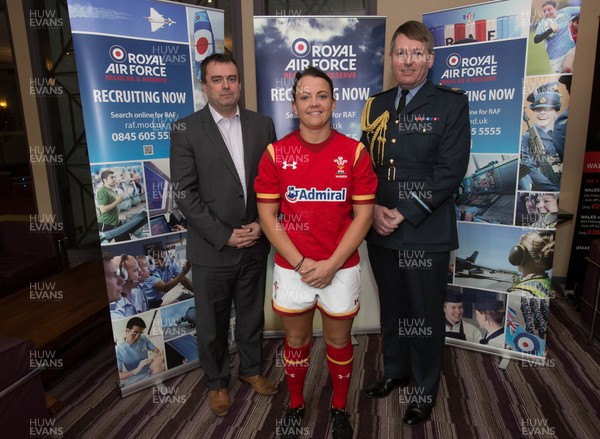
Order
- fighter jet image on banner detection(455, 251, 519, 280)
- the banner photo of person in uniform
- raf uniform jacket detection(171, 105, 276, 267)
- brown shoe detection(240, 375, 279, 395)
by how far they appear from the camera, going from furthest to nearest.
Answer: fighter jet image on banner detection(455, 251, 519, 280) → brown shoe detection(240, 375, 279, 395) → the banner photo of person in uniform → raf uniform jacket detection(171, 105, 276, 267)

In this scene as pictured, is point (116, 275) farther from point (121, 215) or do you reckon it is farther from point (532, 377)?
point (532, 377)

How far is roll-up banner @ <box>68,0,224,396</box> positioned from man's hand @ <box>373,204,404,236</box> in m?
1.20

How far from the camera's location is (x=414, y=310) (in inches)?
84.2

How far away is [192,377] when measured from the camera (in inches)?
104

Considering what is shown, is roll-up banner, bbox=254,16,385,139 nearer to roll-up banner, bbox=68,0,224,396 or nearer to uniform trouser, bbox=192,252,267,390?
roll-up banner, bbox=68,0,224,396

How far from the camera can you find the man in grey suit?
207 cm

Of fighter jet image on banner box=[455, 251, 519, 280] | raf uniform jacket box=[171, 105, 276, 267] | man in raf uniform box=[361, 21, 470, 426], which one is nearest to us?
man in raf uniform box=[361, 21, 470, 426]

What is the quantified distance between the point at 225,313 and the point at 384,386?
1015 mm

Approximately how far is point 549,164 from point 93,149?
2.61 m

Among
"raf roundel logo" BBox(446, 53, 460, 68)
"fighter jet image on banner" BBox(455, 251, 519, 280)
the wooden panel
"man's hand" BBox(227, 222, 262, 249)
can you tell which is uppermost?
"raf roundel logo" BBox(446, 53, 460, 68)

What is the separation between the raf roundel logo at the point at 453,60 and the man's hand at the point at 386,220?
1.11 metres

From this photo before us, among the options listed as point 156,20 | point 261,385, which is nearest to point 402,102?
point 156,20

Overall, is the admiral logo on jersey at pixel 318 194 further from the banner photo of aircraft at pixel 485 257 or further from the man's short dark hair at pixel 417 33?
the banner photo of aircraft at pixel 485 257

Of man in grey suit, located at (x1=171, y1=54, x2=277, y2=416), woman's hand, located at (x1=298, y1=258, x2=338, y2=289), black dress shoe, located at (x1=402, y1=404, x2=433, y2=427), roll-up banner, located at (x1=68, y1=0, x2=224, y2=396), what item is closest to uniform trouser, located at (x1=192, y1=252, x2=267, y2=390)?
man in grey suit, located at (x1=171, y1=54, x2=277, y2=416)
